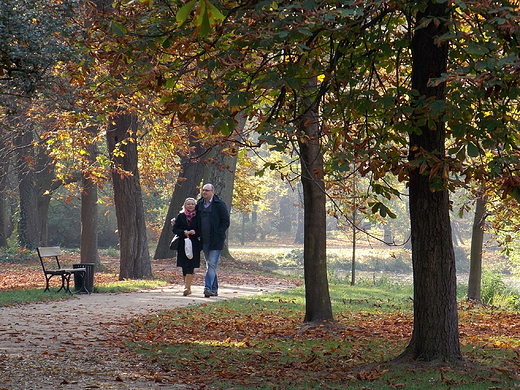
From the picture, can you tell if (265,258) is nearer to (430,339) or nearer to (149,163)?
(149,163)

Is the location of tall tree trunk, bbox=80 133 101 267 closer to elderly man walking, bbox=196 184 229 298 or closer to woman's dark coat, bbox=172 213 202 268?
woman's dark coat, bbox=172 213 202 268

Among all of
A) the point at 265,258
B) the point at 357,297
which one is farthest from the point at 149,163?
the point at 265,258

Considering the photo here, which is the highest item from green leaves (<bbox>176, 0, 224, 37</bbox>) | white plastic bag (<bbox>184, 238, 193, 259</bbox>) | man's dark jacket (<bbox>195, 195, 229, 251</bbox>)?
green leaves (<bbox>176, 0, 224, 37</bbox>)

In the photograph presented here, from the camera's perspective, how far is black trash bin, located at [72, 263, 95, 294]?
14.9 metres

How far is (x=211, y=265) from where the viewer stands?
13.9 metres

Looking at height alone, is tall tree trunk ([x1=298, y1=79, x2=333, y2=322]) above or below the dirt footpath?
above

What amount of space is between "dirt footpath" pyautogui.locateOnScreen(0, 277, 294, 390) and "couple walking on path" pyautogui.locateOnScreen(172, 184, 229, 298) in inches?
26.3

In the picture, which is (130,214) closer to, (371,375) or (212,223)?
(212,223)

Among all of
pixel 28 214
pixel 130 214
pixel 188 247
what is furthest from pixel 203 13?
pixel 28 214

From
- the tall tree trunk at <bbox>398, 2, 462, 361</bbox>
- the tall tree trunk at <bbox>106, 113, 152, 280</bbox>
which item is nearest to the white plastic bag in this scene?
the tall tree trunk at <bbox>106, 113, 152, 280</bbox>

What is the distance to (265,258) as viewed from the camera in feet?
149

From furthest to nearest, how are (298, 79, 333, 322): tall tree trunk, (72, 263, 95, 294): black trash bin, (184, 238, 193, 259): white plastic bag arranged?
(72, 263, 95, 294): black trash bin, (184, 238, 193, 259): white plastic bag, (298, 79, 333, 322): tall tree trunk

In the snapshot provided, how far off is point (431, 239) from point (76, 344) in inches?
179

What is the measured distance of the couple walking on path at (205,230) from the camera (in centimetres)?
1366
